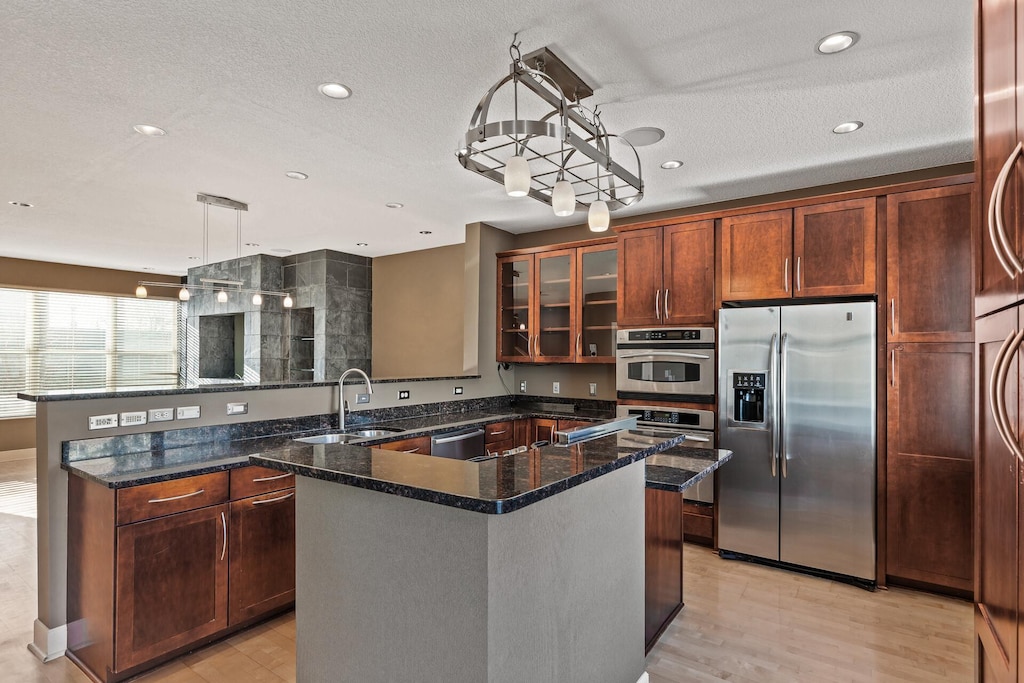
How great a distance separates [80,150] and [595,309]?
3.78 metres

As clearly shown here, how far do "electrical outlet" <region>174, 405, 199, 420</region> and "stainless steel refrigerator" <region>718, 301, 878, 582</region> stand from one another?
10.9 ft

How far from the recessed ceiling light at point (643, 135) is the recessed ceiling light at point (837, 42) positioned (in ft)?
2.99

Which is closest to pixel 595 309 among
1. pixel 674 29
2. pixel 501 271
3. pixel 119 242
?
pixel 501 271

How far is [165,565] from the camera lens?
2.37 meters

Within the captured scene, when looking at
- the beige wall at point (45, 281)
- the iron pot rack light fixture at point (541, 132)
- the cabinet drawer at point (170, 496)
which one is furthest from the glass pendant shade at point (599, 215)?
the beige wall at point (45, 281)

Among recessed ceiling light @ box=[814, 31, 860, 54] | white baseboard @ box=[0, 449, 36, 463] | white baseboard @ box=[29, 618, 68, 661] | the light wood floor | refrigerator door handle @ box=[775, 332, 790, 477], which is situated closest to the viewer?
recessed ceiling light @ box=[814, 31, 860, 54]

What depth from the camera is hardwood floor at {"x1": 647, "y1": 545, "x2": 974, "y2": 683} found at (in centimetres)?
240

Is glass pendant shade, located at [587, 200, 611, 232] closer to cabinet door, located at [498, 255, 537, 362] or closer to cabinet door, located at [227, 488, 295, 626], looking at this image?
cabinet door, located at [227, 488, 295, 626]

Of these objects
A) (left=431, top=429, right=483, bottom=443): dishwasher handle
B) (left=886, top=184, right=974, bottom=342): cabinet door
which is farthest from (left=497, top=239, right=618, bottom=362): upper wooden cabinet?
(left=886, top=184, right=974, bottom=342): cabinet door

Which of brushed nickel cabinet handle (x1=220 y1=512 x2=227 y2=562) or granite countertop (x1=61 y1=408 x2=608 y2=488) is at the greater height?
granite countertop (x1=61 y1=408 x2=608 y2=488)

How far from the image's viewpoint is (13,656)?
253 centimetres

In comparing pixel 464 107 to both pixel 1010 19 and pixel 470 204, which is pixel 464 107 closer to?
pixel 470 204

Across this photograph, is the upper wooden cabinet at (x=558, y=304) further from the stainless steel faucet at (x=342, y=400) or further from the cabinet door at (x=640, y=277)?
the stainless steel faucet at (x=342, y=400)

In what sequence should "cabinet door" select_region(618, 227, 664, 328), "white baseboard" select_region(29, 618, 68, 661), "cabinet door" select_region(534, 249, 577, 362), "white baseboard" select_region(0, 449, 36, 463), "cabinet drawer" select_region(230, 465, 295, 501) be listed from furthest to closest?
1. "white baseboard" select_region(0, 449, 36, 463)
2. "cabinet door" select_region(534, 249, 577, 362)
3. "cabinet door" select_region(618, 227, 664, 328)
4. "cabinet drawer" select_region(230, 465, 295, 501)
5. "white baseboard" select_region(29, 618, 68, 661)
